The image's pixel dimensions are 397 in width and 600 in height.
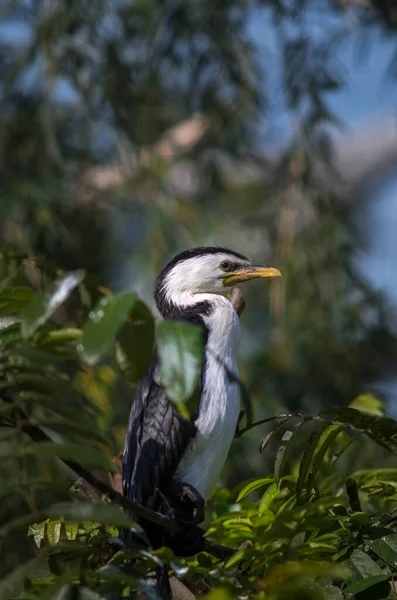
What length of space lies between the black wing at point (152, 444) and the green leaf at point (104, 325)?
137 cm

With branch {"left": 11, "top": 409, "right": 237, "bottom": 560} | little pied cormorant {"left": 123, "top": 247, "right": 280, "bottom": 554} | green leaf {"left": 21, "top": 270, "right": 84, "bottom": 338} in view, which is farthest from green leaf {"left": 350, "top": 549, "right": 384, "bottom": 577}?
green leaf {"left": 21, "top": 270, "right": 84, "bottom": 338}

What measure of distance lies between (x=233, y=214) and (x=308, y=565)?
213 inches

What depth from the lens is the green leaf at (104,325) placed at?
1.59 metres

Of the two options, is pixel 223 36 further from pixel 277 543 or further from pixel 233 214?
pixel 277 543

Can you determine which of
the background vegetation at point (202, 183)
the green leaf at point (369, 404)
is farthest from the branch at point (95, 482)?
the background vegetation at point (202, 183)

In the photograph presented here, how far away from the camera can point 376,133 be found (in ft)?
36.3

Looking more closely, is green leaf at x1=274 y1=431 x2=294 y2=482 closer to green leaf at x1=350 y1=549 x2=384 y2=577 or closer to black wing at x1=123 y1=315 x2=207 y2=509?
green leaf at x1=350 y1=549 x2=384 y2=577

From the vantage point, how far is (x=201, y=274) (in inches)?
143

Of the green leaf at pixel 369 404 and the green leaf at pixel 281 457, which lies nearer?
the green leaf at pixel 281 457

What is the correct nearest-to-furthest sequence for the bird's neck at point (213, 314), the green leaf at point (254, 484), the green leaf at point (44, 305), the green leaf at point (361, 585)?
1. the green leaf at point (44, 305)
2. the green leaf at point (361, 585)
3. the green leaf at point (254, 484)
4. the bird's neck at point (213, 314)

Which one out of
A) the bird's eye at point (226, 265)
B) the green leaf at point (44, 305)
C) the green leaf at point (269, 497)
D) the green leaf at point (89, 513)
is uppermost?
the green leaf at point (44, 305)

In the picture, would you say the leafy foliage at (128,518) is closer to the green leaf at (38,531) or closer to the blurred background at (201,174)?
the green leaf at (38,531)

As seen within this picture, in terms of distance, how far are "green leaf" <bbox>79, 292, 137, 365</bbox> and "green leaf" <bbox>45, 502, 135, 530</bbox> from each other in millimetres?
233

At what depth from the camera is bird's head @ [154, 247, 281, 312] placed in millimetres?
3631
